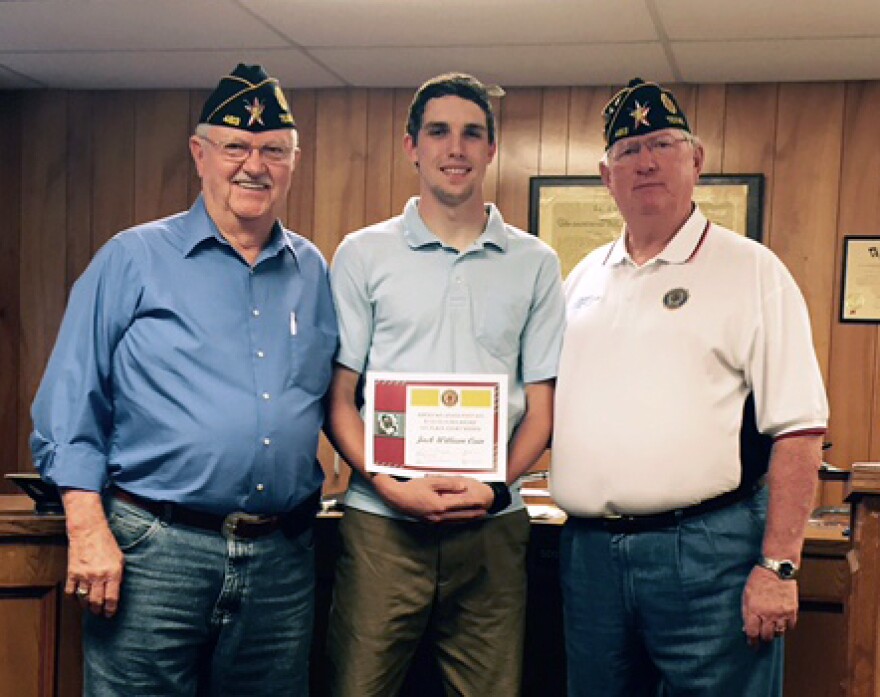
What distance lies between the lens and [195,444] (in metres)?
1.88

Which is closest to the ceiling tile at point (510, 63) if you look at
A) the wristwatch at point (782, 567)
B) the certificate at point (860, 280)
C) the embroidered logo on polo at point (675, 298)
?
the certificate at point (860, 280)

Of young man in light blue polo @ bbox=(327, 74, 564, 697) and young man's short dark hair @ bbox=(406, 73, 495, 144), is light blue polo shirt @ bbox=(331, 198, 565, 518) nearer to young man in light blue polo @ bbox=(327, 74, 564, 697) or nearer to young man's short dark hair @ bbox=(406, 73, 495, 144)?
young man in light blue polo @ bbox=(327, 74, 564, 697)

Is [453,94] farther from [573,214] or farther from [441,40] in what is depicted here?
[573,214]

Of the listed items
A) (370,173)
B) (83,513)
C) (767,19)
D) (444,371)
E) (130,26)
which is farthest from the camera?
(370,173)

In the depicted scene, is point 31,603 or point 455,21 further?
point 455,21

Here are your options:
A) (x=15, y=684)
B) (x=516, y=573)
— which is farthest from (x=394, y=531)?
(x=15, y=684)

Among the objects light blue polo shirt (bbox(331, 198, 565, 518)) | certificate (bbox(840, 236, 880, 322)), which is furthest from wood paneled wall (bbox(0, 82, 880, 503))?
light blue polo shirt (bbox(331, 198, 565, 518))

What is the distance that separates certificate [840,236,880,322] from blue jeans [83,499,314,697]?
3075 millimetres

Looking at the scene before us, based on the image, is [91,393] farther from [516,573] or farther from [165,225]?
[516,573]

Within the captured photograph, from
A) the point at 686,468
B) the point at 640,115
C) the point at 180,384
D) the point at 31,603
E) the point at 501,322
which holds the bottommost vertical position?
the point at 31,603

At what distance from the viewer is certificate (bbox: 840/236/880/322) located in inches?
169

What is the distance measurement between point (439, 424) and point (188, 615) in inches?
21.6

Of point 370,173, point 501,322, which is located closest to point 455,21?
point 370,173

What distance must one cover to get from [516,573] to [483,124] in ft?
2.84
